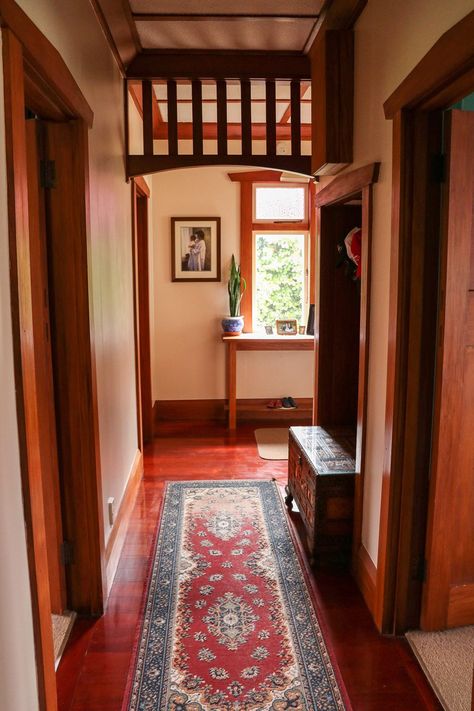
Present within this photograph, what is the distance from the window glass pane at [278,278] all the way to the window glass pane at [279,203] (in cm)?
18

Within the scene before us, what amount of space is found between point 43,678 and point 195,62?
9.99 ft

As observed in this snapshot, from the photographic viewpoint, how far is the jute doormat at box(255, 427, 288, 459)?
4535 mm

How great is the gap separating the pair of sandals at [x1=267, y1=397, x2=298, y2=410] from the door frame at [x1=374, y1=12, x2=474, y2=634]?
10.8ft

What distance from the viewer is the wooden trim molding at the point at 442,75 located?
1520mm

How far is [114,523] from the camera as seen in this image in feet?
9.27

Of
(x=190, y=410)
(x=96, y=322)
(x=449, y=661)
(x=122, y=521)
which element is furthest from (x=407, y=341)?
(x=190, y=410)

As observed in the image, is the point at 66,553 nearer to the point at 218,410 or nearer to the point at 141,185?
the point at 141,185

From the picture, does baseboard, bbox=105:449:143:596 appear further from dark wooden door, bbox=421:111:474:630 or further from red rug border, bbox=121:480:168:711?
dark wooden door, bbox=421:111:474:630

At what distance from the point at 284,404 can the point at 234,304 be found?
3.62 ft

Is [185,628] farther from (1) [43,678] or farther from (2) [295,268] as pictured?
(2) [295,268]

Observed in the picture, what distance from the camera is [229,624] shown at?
90.6 inches

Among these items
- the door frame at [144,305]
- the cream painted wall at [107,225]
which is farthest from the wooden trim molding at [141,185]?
the cream painted wall at [107,225]

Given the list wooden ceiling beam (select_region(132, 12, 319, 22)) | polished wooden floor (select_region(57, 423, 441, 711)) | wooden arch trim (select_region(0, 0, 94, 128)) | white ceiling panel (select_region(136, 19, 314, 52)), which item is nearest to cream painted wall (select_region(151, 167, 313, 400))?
white ceiling panel (select_region(136, 19, 314, 52))

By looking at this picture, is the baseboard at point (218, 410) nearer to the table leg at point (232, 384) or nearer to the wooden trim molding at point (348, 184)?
the table leg at point (232, 384)
